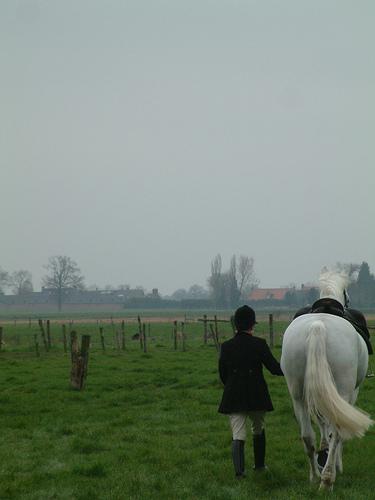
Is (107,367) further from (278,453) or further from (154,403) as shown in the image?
(278,453)

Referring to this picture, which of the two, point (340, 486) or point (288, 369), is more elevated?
point (288, 369)

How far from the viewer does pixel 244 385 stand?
7.85m

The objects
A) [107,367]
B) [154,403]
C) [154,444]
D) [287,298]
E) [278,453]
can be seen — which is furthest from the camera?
[287,298]

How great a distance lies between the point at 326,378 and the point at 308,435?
0.82m

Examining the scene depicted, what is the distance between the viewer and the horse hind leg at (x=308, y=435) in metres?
7.50

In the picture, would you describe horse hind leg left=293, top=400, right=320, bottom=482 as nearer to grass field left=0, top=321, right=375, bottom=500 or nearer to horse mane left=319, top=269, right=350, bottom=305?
grass field left=0, top=321, right=375, bottom=500

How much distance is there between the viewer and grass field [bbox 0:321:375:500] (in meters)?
7.53

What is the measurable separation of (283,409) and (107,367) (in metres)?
9.23

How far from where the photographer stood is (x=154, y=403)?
14.6m

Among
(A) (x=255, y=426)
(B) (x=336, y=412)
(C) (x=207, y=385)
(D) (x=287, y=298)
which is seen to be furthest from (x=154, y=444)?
(D) (x=287, y=298)

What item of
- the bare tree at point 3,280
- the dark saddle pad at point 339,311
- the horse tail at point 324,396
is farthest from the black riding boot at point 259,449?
the bare tree at point 3,280

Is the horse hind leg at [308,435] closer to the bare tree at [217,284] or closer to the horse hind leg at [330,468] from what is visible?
the horse hind leg at [330,468]

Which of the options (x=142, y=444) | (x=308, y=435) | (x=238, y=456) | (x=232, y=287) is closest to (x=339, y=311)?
(x=308, y=435)

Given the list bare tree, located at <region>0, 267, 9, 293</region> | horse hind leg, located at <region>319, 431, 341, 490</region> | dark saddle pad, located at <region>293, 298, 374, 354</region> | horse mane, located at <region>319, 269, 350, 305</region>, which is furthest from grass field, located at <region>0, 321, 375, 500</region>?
bare tree, located at <region>0, 267, 9, 293</region>
